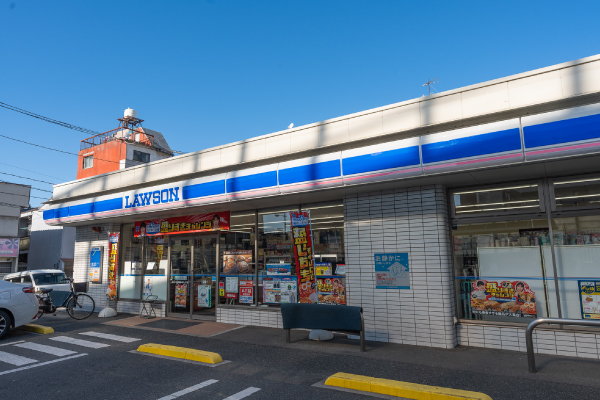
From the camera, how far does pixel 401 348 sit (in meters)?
7.12

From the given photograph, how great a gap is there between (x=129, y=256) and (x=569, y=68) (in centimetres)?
1240

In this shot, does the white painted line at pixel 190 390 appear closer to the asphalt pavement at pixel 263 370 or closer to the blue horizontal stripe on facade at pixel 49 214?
the asphalt pavement at pixel 263 370

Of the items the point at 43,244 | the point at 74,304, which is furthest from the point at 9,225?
the point at 74,304

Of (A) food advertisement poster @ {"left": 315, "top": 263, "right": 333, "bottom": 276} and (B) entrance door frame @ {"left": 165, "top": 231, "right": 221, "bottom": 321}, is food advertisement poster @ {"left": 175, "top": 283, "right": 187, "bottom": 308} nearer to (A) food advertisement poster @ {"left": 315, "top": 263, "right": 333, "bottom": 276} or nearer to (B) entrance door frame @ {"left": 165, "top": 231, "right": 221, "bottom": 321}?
(B) entrance door frame @ {"left": 165, "top": 231, "right": 221, "bottom": 321}

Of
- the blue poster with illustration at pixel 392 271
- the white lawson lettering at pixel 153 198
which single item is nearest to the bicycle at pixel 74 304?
the white lawson lettering at pixel 153 198

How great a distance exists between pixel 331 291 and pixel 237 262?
2.84 metres

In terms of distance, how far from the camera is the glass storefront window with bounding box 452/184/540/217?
6914 mm

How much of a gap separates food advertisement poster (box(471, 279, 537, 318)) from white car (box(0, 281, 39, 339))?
392 inches

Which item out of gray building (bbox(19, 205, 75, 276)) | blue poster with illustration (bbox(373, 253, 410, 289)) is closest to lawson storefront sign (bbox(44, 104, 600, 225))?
blue poster with illustration (bbox(373, 253, 410, 289))

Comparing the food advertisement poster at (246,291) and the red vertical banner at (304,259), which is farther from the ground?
the red vertical banner at (304,259)

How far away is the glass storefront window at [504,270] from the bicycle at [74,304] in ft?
34.0

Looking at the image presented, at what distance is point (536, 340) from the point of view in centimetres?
656

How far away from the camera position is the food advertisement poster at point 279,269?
31.1 ft

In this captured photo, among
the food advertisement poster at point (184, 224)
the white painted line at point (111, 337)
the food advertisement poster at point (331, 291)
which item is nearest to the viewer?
the white painted line at point (111, 337)
